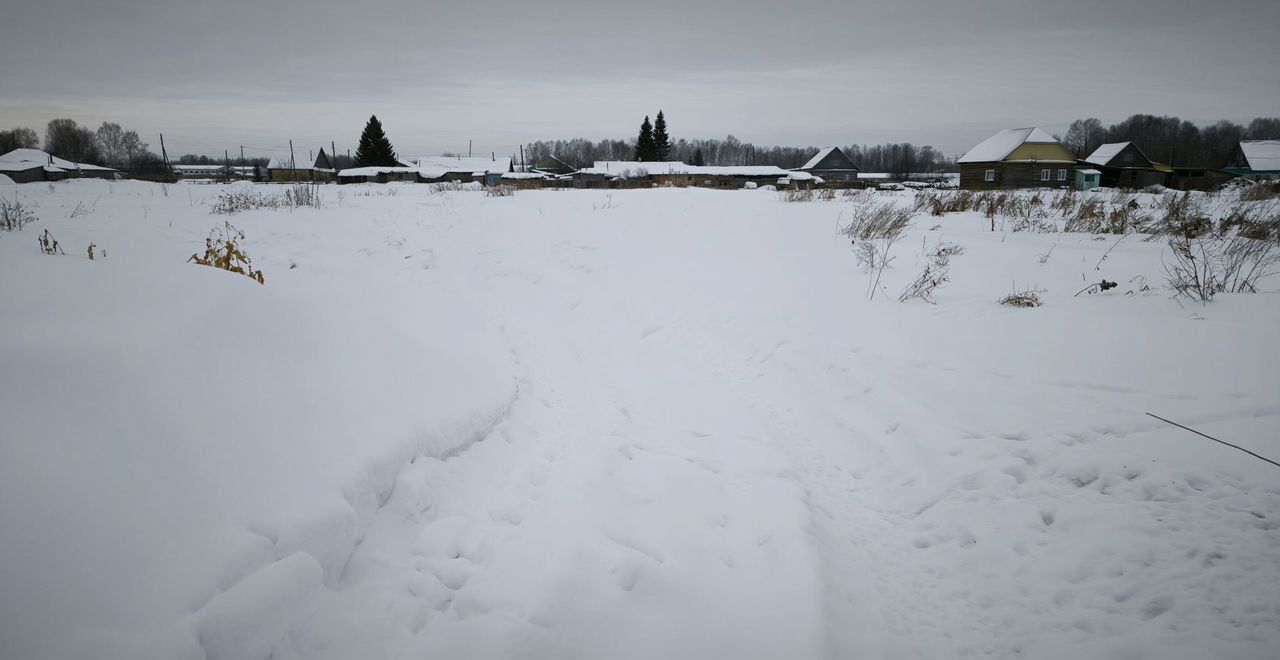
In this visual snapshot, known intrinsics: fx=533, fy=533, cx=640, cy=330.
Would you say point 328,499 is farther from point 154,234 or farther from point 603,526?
point 154,234

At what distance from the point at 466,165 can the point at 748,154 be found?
202ft

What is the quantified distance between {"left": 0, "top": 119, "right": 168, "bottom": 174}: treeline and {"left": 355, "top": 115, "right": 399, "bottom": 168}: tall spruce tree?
21655 millimetres

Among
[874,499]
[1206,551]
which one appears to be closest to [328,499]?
[874,499]

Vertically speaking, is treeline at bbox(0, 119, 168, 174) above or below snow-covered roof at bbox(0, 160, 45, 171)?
above

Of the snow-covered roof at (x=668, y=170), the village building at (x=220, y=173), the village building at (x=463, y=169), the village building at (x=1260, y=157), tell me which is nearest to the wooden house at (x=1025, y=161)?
the village building at (x=1260, y=157)

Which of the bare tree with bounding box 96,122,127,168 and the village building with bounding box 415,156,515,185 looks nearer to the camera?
the village building with bounding box 415,156,515,185

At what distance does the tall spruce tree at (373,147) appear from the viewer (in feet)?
191

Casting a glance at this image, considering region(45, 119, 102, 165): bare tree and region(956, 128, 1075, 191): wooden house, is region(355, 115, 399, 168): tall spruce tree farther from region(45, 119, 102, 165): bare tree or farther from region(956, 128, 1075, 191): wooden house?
region(956, 128, 1075, 191): wooden house

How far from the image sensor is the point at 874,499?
343 cm

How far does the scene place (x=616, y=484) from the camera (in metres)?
3.43

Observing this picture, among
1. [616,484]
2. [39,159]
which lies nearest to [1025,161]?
[616,484]

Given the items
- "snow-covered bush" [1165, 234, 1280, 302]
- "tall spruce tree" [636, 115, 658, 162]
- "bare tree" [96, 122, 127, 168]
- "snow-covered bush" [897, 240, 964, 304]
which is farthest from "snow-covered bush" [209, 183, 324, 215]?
"bare tree" [96, 122, 127, 168]

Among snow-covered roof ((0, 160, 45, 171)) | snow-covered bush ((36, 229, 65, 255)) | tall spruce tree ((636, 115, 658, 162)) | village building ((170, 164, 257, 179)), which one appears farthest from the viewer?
tall spruce tree ((636, 115, 658, 162))

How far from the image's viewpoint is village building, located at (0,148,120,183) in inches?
1673
